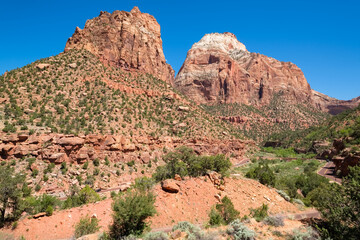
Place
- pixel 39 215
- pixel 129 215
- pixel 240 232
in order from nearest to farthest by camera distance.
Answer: pixel 240 232
pixel 129 215
pixel 39 215

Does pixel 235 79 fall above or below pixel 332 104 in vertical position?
above

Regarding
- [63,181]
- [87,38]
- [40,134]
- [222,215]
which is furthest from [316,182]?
[87,38]

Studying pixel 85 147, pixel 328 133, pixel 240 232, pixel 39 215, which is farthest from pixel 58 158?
pixel 328 133

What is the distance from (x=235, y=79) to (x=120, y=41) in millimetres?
80200

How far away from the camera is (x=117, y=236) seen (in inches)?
408

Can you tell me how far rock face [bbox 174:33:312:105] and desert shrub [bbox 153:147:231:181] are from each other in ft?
306

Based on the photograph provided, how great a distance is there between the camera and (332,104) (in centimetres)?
16212

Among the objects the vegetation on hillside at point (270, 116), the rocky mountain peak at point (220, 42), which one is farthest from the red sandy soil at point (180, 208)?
the rocky mountain peak at point (220, 42)

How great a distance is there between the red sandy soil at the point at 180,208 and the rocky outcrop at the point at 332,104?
16937 centimetres

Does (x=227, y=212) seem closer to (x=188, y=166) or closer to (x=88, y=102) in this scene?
(x=188, y=166)

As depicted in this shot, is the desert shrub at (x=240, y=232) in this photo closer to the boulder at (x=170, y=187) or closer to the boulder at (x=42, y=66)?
the boulder at (x=170, y=187)

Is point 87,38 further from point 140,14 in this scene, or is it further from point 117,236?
point 117,236

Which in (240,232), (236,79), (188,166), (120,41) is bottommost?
(240,232)

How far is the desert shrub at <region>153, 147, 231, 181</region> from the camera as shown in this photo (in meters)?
18.2
